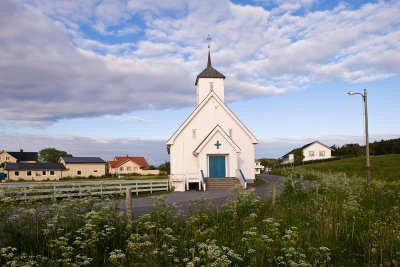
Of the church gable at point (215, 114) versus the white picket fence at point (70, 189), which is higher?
the church gable at point (215, 114)

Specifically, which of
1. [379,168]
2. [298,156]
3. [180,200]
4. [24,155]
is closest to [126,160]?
[24,155]

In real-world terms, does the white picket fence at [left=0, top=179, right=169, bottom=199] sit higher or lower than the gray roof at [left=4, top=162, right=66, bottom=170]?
higher

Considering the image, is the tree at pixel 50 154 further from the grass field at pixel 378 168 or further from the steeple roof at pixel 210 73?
the grass field at pixel 378 168

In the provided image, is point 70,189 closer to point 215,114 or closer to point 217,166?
point 217,166

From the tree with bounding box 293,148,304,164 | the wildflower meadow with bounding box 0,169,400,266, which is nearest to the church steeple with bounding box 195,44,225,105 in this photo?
the wildflower meadow with bounding box 0,169,400,266

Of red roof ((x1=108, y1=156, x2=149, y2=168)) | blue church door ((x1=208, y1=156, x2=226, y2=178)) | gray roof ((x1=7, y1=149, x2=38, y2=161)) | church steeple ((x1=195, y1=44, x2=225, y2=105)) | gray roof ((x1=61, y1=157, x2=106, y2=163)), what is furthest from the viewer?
gray roof ((x1=7, y1=149, x2=38, y2=161))

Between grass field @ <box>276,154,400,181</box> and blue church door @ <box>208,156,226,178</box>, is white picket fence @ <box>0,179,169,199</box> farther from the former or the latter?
grass field @ <box>276,154,400,181</box>

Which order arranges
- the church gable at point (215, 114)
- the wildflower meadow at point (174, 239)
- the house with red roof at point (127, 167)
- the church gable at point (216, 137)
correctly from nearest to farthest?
the wildflower meadow at point (174, 239) < the church gable at point (216, 137) < the church gable at point (215, 114) < the house with red roof at point (127, 167)

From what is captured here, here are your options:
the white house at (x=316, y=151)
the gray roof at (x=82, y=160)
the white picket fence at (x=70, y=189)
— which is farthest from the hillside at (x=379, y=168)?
the gray roof at (x=82, y=160)

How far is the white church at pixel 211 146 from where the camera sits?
2436cm

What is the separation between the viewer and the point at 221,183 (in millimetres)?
23984

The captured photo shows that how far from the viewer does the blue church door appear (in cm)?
2545

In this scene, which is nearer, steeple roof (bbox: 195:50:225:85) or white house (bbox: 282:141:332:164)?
steeple roof (bbox: 195:50:225:85)

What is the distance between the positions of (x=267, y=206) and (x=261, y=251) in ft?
17.1
